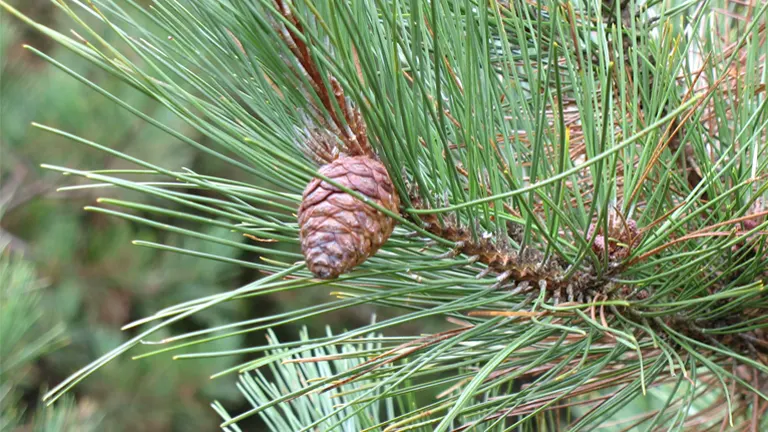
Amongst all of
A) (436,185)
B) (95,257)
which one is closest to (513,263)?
(436,185)

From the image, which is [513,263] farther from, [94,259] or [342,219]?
[94,259]

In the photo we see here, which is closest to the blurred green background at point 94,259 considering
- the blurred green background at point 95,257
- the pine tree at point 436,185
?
the blurred green background at point 95,257

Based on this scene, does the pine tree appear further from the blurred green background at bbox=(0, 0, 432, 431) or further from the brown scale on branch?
the blurred green background at bbox=(0, 0, 432, 431)

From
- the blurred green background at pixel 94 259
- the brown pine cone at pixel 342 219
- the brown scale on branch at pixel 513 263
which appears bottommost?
the blurred green background at pixel 94 259

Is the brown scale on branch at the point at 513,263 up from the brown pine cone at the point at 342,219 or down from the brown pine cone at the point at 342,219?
up

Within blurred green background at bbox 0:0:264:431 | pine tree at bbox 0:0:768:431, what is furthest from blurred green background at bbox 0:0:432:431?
pine tree at bbox 0:0:768:431

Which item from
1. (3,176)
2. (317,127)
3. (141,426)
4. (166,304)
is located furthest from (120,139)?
(317,127)

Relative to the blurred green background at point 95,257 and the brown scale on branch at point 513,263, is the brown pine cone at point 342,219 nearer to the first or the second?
the brown scale on branch at point 513,263

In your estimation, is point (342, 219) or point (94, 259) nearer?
point (342, 219)

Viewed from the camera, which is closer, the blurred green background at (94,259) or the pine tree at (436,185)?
the pine tree at (436,185)
